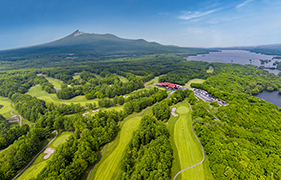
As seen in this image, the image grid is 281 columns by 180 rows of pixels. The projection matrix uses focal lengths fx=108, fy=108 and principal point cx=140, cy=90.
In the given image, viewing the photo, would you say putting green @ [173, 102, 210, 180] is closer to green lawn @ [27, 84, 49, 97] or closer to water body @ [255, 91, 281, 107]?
→ water body @ [255, 91, 281, 107]

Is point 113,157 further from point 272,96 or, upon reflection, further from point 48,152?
point 272,96

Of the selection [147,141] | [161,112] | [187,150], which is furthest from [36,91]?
[187,150]

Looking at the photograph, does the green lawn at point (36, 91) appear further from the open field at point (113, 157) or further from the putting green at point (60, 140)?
the open field at point (113, 157)

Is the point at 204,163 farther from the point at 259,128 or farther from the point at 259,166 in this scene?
the point at 259,128

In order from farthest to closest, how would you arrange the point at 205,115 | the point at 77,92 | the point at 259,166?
the point at 77,92, the point at 205,115, the point at 259,166

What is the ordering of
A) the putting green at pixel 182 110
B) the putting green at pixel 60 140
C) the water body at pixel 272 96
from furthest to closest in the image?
the water body at pixel 272 96, the putting green at pixel 182 110, the putting green at pixel 60 140

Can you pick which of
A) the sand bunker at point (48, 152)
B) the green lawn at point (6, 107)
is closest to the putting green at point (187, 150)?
the sand bunker at point (48, 152)

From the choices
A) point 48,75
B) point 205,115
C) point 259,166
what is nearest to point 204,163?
point 259,166
